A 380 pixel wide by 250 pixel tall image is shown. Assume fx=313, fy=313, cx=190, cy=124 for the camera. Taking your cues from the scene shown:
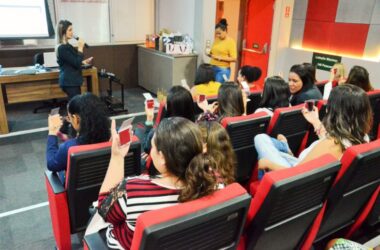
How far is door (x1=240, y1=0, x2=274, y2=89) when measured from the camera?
227 inches

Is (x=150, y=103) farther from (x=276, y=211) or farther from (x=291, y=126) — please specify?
(x=276, y=211)

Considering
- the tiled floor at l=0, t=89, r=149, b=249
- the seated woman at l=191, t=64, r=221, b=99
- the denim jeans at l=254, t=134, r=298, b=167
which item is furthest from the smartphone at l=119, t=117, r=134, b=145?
the seated woman at l=191, t=64, r=221, b=99

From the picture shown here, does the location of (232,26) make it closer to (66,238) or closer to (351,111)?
(351,111)

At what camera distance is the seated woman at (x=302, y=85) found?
3.00 metres

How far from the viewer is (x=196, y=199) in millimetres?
1036

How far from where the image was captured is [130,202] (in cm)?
109

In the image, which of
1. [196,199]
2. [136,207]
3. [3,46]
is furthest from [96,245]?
[3,46]

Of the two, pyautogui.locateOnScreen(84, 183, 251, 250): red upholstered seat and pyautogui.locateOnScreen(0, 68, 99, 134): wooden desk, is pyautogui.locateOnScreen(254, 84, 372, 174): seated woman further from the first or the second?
pyautogui.locateOnScreen(0, 68, 99, 134): wooden desk

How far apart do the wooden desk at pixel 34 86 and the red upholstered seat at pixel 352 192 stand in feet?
11.3

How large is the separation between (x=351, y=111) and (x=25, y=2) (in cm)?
480

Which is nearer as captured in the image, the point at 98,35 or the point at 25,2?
the point at 25,2

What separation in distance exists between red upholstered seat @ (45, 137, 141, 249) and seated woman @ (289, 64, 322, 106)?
1.91 metres

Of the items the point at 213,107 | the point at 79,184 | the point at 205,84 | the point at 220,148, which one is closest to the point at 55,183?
the point at 79,184

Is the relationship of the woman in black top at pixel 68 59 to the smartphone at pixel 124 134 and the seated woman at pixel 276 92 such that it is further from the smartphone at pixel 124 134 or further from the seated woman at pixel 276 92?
the smartphone at pixel 124 134
